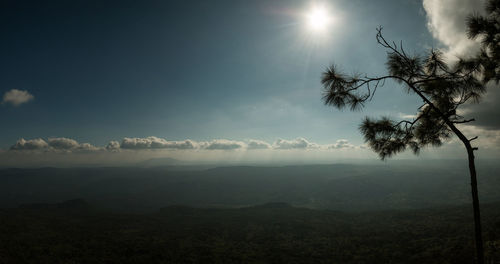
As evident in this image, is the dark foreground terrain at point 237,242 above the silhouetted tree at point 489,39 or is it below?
below

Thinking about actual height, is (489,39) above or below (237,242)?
above

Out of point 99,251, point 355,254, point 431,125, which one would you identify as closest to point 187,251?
point 99,251

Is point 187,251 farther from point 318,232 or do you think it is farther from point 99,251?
point 318,232

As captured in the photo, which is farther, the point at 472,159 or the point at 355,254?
the point at 355,254

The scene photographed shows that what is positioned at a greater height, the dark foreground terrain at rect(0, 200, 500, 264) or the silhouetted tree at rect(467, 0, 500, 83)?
the silhouetted tree at rect(467, 0, 500, 83)

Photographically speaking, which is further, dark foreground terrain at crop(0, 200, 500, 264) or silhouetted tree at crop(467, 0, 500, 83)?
dark foreground terrain at crop(0, 200, 500, 264)

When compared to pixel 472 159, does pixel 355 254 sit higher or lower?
lower

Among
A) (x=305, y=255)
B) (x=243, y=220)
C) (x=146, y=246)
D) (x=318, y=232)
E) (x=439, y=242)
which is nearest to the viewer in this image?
(x=439, y=242)

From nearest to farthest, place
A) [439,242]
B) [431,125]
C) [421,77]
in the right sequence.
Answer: [421,77] < [431,125] < [439,242]

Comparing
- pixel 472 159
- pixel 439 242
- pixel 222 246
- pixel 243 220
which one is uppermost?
pixel 472 159

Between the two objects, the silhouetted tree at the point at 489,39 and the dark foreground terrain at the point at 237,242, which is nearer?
the silhouetted tree at the point at 489,39

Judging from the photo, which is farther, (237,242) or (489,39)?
(237,242)
